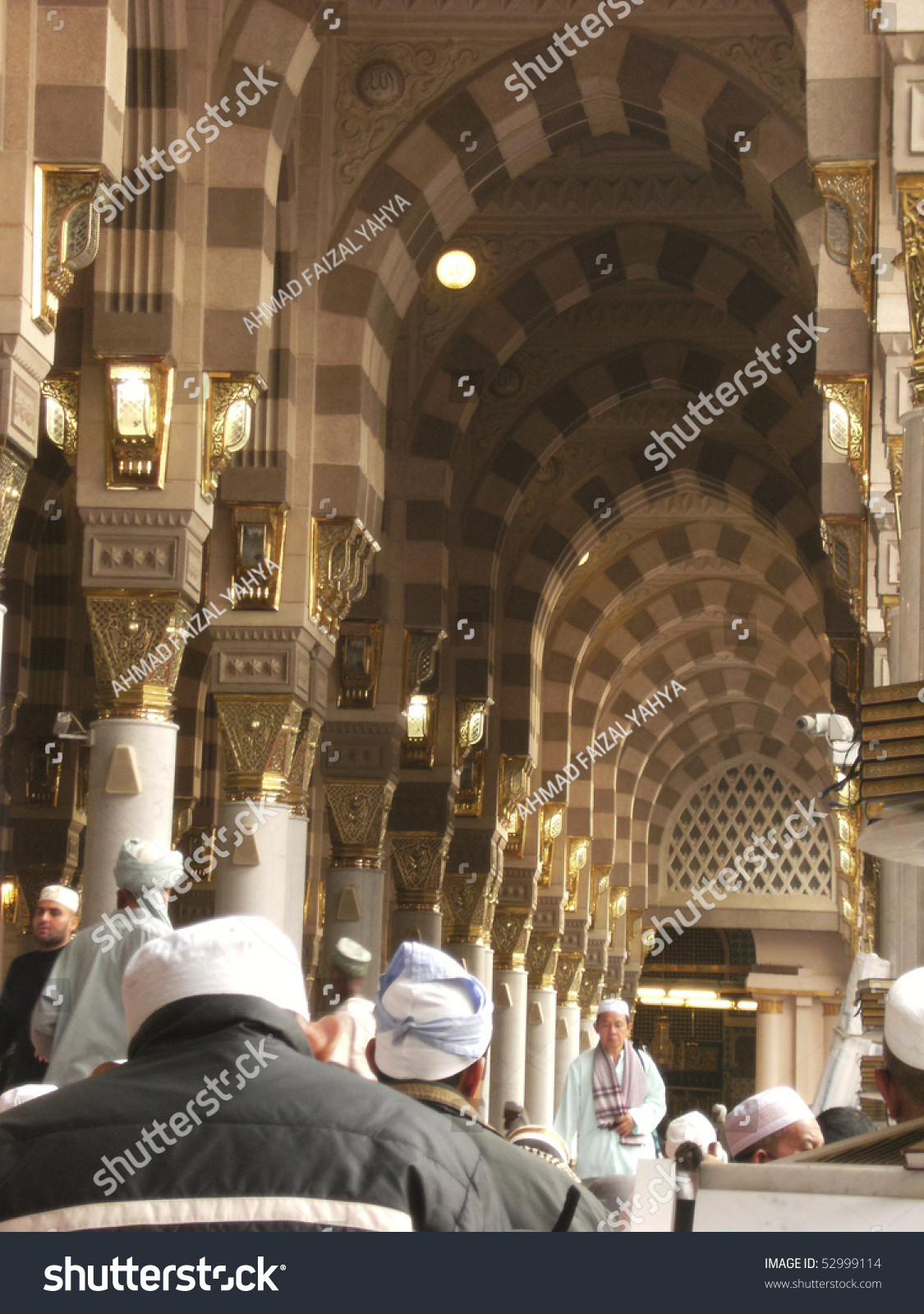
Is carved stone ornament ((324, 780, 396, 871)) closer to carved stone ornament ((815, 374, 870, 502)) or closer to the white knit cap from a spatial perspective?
carved stone ornament ((815, 374, 870, 502))

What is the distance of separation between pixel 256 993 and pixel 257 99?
7.82 m

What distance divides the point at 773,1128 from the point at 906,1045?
5.80 feet

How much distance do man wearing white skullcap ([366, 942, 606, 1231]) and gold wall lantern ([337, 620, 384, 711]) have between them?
9.95m

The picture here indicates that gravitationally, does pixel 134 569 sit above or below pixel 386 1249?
above

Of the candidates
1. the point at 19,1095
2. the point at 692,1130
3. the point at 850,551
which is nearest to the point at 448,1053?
the point at 19,1095

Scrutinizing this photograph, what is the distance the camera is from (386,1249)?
1.55m

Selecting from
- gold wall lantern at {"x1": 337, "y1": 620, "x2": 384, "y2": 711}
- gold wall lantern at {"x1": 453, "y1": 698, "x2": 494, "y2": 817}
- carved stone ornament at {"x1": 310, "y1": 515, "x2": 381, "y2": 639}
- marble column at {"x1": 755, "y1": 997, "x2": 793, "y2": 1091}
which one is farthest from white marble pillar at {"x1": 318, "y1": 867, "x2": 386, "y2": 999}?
marble column at {"x1": 755, "y1": 997, "x2": 793, "y2": 1091}

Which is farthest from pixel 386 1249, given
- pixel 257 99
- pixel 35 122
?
pixel 257 99

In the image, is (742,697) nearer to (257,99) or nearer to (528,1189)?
(257,99)

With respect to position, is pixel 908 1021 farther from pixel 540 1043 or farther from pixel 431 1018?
pixel 540 1043

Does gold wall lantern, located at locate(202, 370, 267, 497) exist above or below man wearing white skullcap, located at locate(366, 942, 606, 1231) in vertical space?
above

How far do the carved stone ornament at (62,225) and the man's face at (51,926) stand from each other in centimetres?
203

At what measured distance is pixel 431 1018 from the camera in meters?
2.31

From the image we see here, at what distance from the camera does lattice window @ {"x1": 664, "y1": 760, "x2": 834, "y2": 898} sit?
30531mm
